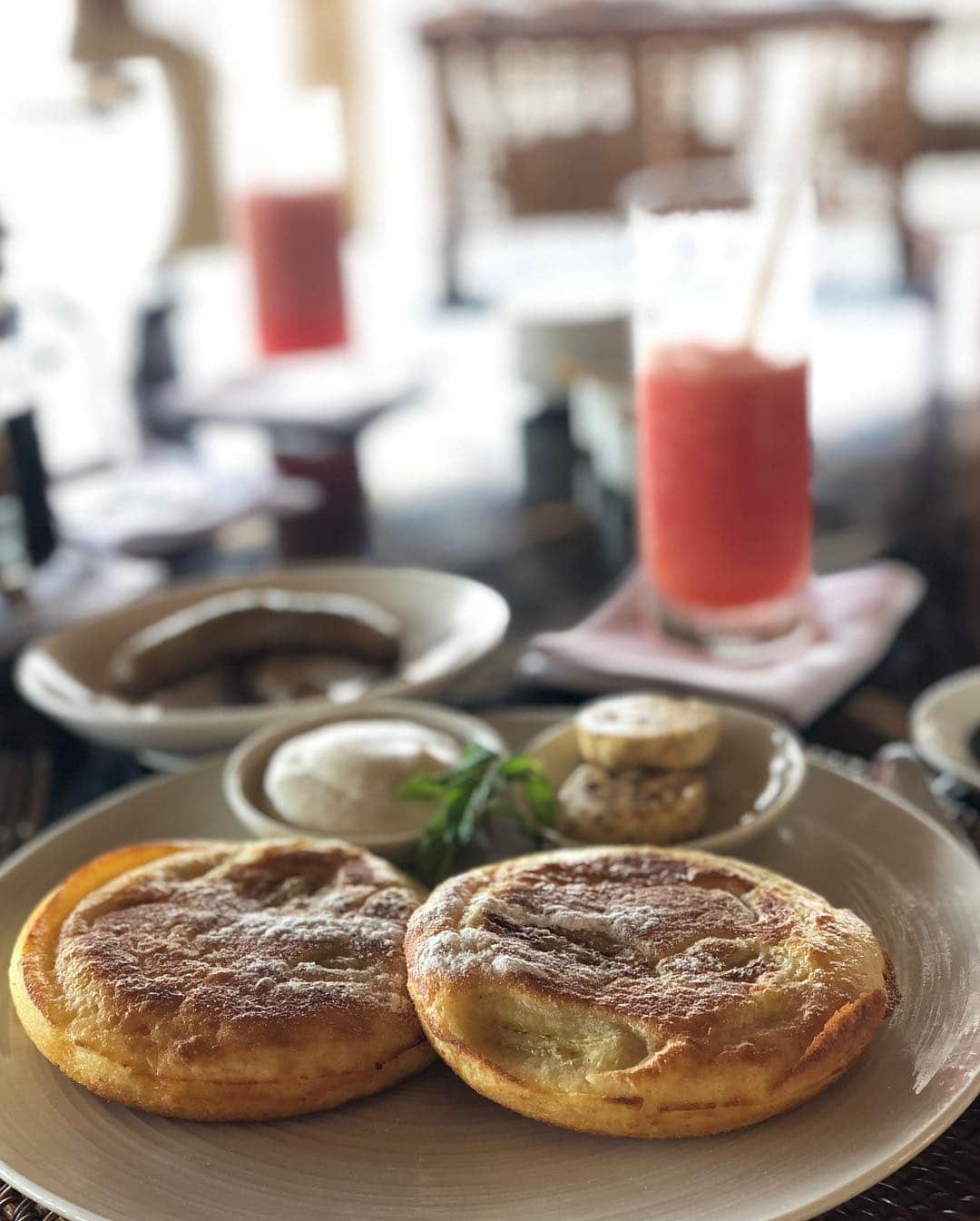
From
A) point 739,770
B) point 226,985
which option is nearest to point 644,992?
point 226,985

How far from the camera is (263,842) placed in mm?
967

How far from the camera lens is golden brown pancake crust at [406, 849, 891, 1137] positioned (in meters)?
0.71

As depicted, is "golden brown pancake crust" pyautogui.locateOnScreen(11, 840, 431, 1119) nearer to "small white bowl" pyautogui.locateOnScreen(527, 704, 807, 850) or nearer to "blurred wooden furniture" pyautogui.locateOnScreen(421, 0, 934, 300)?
"small white bowl" pyautogui.locateOnScreen(527, 704, 807, 850)

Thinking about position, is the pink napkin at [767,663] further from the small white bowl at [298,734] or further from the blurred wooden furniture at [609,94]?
the blurred wooden furniture at [609,94]

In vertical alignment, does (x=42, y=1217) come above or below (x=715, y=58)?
below

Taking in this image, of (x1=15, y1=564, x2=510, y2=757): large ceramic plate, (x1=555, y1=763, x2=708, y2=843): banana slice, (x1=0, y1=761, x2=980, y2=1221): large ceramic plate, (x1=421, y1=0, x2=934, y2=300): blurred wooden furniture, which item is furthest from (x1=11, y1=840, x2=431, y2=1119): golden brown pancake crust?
(x1=421, y1=0, x2=934, y2=300): blurred wooden furniture

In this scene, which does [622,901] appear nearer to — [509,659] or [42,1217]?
[42,1217]

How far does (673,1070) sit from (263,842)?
378 millimetres

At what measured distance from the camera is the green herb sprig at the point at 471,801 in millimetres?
1008

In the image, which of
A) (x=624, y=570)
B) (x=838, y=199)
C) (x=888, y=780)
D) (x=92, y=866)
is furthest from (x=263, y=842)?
(x=838, y=199)

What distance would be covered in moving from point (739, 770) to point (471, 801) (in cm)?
24

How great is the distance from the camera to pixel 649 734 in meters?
1.05

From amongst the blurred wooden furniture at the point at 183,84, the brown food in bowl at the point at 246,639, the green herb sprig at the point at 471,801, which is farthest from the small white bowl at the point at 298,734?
the blurred wooden furniture at the point at 183,84

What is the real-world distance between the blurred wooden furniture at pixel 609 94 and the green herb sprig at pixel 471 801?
14.7 feet
